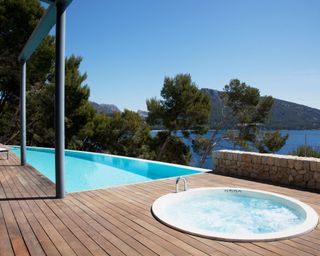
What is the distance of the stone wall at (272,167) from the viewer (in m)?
4.91

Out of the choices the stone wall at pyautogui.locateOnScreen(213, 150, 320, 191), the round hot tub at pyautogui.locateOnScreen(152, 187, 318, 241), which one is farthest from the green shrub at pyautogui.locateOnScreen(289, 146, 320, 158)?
the round hot tub at pyautogui.locateOnScreen(152, 187, 318, 241)

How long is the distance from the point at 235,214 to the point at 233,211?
0.08 meters

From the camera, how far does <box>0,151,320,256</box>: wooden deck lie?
2615 mm

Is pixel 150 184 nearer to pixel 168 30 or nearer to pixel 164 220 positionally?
pixel 164 220

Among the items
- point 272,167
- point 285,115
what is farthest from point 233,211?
point 285,115

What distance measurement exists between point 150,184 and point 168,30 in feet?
38.0

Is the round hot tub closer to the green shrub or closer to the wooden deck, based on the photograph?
Result: the wooden deck

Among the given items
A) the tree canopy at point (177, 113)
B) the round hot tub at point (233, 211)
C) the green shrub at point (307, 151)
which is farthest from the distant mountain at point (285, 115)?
the round hot tub at point (233, 211)

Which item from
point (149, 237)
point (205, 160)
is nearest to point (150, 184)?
point (149, 237)

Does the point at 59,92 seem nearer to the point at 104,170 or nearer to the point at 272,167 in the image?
the point at 272,167

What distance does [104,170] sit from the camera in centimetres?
876

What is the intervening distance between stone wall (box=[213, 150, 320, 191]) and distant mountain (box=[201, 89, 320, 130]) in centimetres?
1257

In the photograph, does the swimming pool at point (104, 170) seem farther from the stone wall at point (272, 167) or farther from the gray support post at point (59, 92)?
the gray support post at point (59, 92)

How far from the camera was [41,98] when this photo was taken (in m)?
15.0
